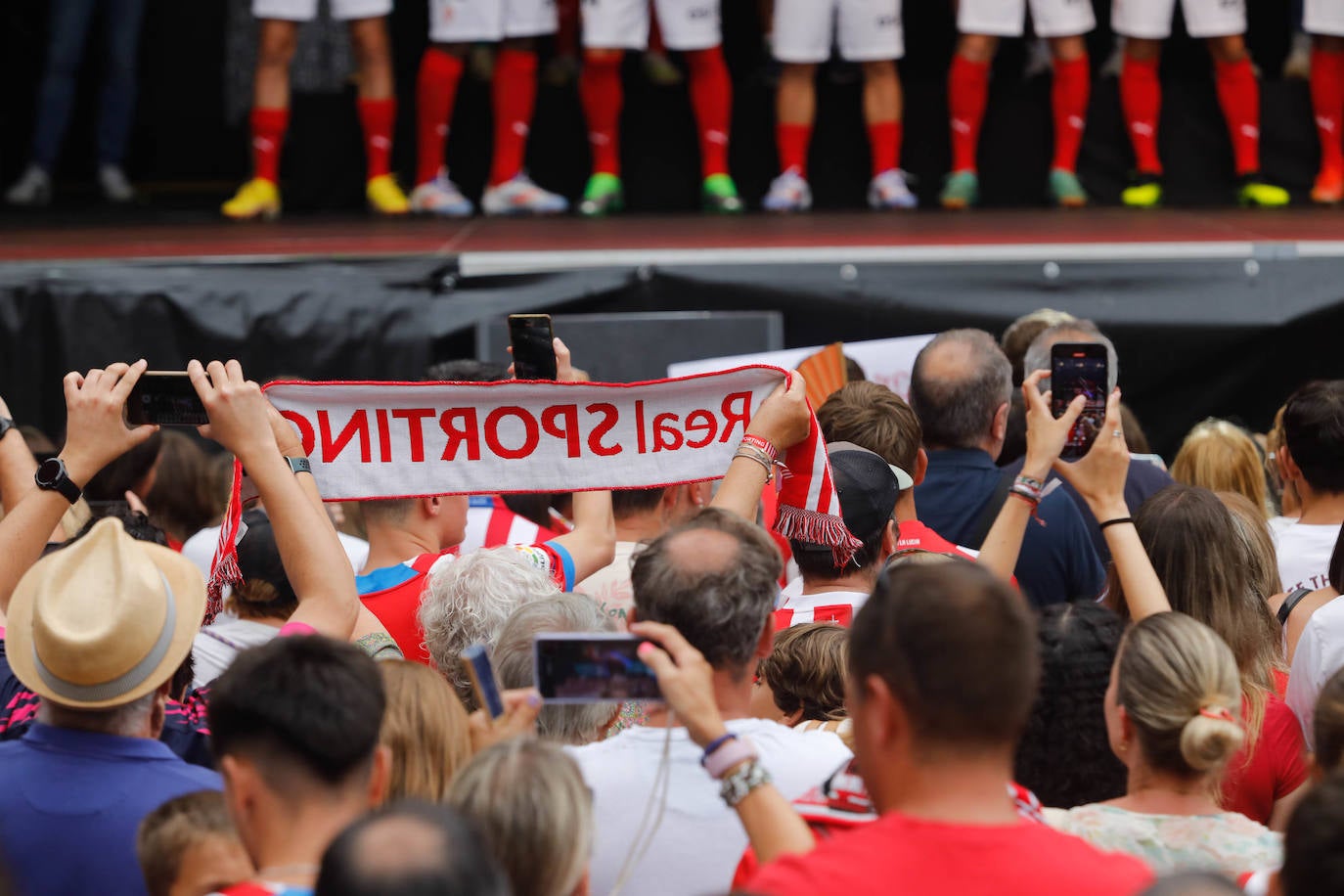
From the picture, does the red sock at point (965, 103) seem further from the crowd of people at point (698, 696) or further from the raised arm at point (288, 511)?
the raised arm at point (288, 511)

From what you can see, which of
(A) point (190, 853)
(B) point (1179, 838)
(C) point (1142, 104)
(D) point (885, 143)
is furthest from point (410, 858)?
(C) point (1142, 104)

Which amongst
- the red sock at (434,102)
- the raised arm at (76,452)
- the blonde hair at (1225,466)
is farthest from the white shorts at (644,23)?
the raised arm at (76,452)

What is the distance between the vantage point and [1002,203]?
7422 mm

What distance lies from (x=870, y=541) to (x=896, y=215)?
4.33m

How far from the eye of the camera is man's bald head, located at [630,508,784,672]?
6.16ft

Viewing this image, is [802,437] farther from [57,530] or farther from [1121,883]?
[57,530]

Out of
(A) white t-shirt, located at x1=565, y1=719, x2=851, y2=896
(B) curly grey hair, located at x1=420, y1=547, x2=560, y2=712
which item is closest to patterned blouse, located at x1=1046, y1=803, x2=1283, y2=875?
(A) white t-shirt, located at x1=565, y1=719, x2=851, y2=896

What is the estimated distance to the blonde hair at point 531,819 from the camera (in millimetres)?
1520

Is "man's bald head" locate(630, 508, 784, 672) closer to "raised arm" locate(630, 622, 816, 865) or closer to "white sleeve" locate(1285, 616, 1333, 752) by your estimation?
"raised arm" locate(630, 622, 816, 865)

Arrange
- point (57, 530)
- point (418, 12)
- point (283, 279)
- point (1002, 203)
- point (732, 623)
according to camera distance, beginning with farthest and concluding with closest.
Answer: point (418, 12), point (1002, 203), point (283, 279), point (57, 530), point (732, 623)

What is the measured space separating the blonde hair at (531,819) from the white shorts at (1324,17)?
628 centimetres

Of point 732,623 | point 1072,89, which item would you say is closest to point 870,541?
point 732,623

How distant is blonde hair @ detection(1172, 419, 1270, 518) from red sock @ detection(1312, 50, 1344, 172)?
153 inches

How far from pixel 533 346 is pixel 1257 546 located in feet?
4.16
